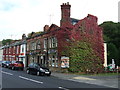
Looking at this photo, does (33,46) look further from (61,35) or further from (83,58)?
(83,58)

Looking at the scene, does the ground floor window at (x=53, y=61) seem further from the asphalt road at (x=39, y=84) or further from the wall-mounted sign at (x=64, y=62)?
the asphalt road at (x=39, y=84)

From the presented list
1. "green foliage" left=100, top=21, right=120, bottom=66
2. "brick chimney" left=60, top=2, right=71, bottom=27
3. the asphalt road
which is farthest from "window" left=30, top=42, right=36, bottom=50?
the asphalt road

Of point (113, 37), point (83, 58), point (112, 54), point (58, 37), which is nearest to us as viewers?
point (83, 58)

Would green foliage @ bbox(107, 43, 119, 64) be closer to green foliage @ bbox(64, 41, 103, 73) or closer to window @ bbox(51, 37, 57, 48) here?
green foliage @ bbox(64, 41, 103, 73)

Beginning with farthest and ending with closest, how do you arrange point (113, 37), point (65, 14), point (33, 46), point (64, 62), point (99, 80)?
point (113, 37), point (33, 46), point (65, 14), point (64, 62), point (99, 80)

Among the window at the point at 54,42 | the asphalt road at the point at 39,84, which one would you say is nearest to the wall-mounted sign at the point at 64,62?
the window at the point at 54,42

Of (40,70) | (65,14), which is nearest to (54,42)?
(65,14)

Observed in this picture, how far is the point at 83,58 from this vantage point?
2691cm

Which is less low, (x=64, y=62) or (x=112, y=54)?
(x=112, y=54)

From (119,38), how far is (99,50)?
2370 cm

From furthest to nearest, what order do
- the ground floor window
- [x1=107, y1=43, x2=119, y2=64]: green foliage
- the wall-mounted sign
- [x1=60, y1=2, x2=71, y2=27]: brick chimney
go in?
[x1=107, y1=43, x2=119, y2=64]: green foliage → the ground floor window → [x1=60, y1=2, x2=71, y2=27]: brick chimney → the wall-mounted sign

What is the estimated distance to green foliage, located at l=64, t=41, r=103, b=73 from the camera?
26.2 m

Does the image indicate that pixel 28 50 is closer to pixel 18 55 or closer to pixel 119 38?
pixel 18 55

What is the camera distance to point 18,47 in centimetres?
4522
